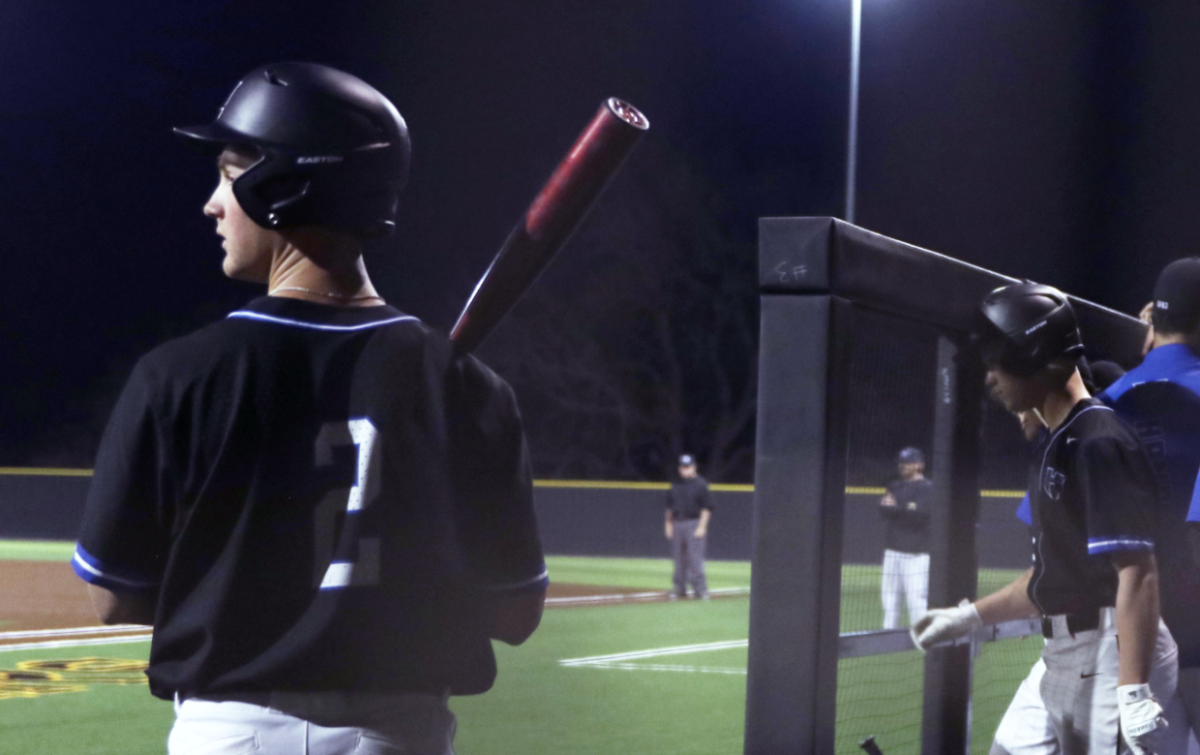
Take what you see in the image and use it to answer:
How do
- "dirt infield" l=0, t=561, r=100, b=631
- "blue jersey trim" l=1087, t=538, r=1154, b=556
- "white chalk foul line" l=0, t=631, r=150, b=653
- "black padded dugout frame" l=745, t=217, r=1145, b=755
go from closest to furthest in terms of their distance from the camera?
"black padded dugout frame" l=745, t=217, r=1145, b=755 → "blue jersey trim" l=1087, t=538, r=1154, b=556 → "white chalk foul line" l=0, t=631, r=150, b=653 → "dirt infield" l=0, t=561, r=100, b=631

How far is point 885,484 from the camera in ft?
14.4

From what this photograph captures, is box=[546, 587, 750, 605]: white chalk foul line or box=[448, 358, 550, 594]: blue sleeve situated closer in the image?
box=[448, 358, 550, 594]: blue sleeve

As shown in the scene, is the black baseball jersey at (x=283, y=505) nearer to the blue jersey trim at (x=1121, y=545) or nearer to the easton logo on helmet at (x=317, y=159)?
the easton logo on helmet at (x=317, y=159)

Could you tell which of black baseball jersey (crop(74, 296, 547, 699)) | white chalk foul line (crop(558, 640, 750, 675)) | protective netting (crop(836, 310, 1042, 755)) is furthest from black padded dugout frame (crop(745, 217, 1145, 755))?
white chalk foul line (crop(558, 640, 750, 675))

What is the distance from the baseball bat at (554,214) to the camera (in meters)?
2.26

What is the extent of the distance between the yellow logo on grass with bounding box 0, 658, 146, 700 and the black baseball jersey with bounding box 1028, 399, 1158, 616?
8.54 m

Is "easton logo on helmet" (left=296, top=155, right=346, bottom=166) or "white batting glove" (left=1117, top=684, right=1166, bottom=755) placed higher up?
"easton logo on helmet" (left=296, top=155, right=346, bottom=166)

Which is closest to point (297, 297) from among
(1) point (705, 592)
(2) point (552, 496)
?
(1) point (705, 592)

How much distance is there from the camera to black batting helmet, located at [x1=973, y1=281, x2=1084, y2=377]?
362cm

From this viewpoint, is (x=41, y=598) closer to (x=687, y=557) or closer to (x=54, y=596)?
(x=54, y=596)

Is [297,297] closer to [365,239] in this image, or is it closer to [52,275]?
[365,239]

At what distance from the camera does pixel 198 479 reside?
2062 mm

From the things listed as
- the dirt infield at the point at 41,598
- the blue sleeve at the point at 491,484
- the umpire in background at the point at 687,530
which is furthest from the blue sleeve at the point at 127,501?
the umpire in background at the point at 687,530

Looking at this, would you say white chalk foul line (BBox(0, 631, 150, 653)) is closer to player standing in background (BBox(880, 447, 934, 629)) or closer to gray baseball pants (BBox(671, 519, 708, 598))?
gray baseball pants (BBox(671, 519, 708, 598))
